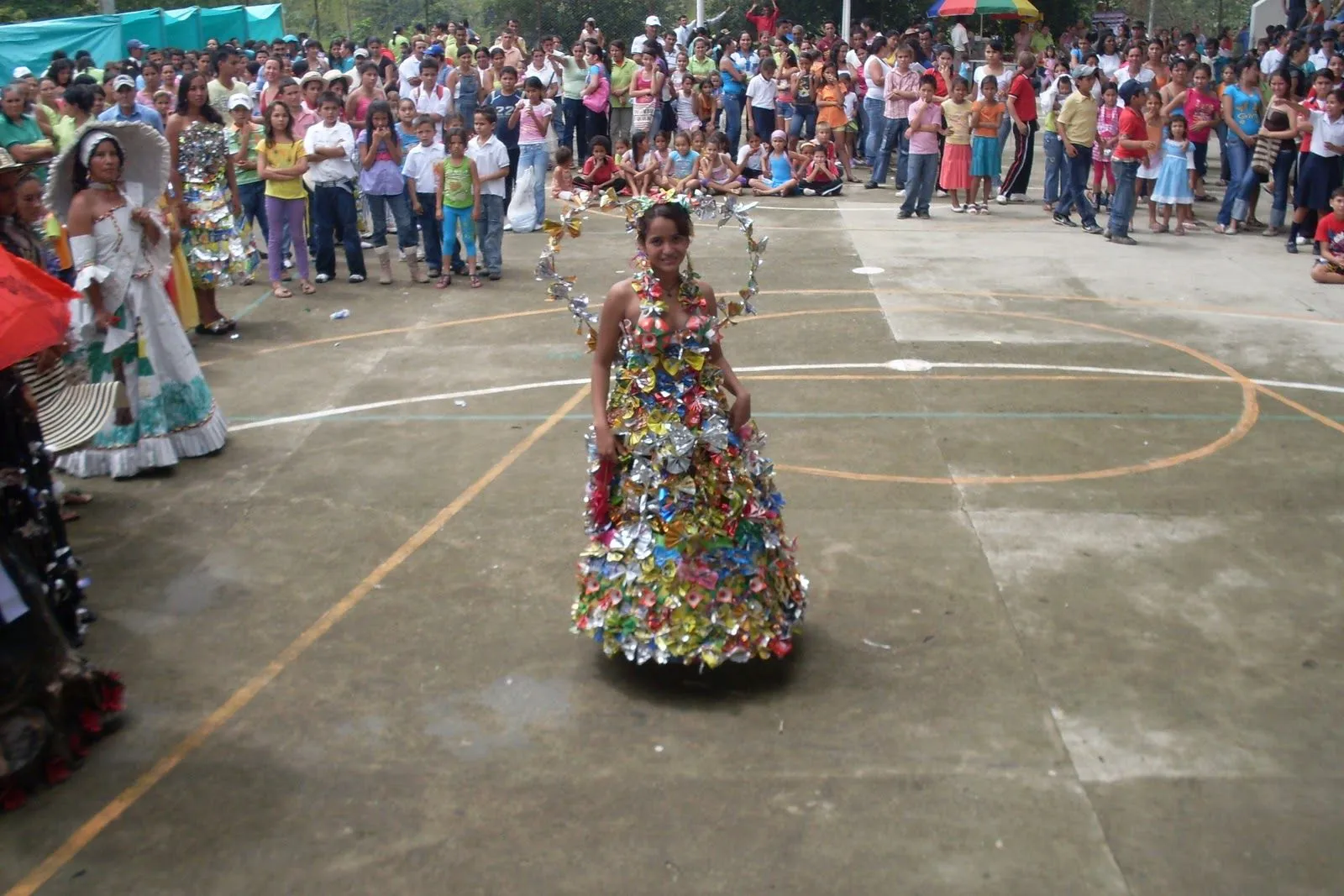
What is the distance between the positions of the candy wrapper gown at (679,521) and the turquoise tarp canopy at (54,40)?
19807mm

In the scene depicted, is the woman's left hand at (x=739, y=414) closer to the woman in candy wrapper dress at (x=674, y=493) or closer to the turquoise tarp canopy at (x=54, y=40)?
the woman in candy wrapper dress at (x=674, y=493)

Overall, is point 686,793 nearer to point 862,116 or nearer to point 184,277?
point 184,277

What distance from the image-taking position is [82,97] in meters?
12.7

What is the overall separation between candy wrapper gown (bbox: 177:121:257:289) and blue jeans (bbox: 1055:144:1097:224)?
9.32m

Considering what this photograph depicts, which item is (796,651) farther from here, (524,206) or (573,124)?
(573,124)

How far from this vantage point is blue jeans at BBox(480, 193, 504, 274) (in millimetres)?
13094

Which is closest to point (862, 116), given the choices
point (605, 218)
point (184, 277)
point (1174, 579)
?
point (605, 218)

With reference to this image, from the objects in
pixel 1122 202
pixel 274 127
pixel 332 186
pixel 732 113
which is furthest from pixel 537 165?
pixel 1122 202

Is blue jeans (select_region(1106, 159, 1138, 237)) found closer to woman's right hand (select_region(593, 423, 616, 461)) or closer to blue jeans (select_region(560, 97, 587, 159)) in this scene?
blue jeans (select_region(560, 97, 587, 159))

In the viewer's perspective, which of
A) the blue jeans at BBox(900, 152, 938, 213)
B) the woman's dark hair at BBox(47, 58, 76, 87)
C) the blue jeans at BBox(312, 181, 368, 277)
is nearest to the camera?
the blue jeans at BBox(312, 181, 368, 277)

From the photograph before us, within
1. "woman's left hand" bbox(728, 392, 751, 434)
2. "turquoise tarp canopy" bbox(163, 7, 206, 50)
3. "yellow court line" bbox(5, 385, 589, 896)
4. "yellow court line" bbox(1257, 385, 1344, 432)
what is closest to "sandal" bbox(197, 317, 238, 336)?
"yellow court line" bbox(5, 385, 589, 896)

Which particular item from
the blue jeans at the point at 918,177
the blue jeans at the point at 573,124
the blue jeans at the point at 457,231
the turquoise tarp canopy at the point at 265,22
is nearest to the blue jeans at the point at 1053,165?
the blue jeans at the point at 918,177

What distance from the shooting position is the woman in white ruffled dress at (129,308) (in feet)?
25.9

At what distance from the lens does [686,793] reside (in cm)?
485
